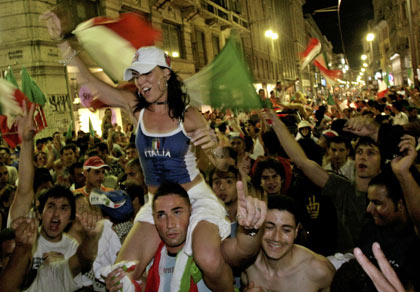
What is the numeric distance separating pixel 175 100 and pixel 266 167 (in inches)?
72.0

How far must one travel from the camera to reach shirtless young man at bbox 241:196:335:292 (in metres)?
3.37

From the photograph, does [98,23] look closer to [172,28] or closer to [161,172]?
[161,172]

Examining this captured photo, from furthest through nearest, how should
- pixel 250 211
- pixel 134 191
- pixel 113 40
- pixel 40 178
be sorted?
pixel 40 178 < pixel 134 191 < pixel 113 40 < pixel 250 211

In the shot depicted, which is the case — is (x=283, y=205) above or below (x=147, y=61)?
below

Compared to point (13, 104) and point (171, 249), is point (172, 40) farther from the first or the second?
point (171, 249)

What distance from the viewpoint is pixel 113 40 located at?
515 cm

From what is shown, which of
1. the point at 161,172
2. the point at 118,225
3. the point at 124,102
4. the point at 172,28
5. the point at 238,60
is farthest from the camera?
the point at 172,28

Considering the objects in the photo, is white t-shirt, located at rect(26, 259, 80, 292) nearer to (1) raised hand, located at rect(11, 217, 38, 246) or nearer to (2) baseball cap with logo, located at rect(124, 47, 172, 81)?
(1) raised hand, located at rect(11, 217, 38, 246)

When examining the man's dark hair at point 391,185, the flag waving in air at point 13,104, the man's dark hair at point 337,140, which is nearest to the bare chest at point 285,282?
the man's dark hair at point 391,185

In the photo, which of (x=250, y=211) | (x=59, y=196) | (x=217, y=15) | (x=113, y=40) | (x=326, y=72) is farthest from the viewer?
(x=217, y=15)

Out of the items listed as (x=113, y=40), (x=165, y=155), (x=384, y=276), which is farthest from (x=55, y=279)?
(x=384, y=276)

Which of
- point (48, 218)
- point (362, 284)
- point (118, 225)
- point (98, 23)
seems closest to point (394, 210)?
point (362, 284)

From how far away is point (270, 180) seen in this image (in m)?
5.20

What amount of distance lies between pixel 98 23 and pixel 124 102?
158 cm
